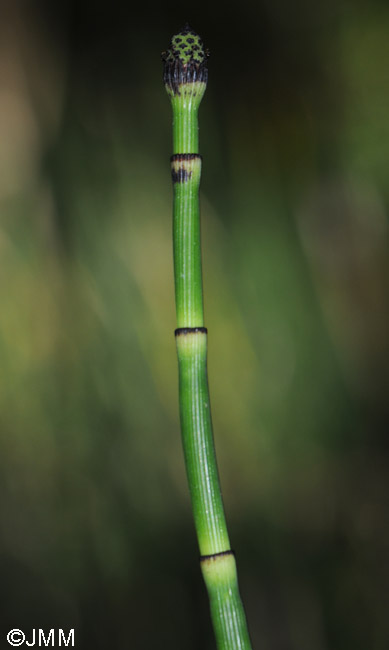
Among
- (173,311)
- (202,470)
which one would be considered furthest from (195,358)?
(173,311)

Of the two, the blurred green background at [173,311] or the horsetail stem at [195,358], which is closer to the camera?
the horsetail stem at [195,358]

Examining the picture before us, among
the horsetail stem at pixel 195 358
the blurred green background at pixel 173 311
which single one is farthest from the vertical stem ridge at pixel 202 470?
the blurred green background at pixel 173 311

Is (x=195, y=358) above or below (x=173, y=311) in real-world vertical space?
below

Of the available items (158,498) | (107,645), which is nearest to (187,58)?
(158,498)

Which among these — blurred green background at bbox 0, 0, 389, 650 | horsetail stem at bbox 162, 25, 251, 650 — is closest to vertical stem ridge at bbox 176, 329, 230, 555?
horsetail stem at bbox 162, 25, 251, 650

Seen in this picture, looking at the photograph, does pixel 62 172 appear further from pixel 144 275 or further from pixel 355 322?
pixel 355 322

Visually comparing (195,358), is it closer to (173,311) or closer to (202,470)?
(202,470)

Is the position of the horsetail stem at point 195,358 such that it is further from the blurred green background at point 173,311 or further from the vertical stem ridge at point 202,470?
the blurred green background at point 173,311
